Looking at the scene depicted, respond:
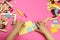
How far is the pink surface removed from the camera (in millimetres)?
1082

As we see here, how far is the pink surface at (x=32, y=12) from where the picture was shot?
3.55 feet

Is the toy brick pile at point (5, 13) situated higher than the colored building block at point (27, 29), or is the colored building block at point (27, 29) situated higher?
the toy brick pile at point (5, 13)

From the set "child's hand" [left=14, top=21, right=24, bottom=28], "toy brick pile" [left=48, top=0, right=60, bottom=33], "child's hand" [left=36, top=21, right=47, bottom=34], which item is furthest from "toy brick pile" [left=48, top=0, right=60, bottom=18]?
"child's hand" [left=14, top=21, right=24, bottom=28]

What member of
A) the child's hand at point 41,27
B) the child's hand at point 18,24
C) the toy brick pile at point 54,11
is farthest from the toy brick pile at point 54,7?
the child's hand at point 18,24

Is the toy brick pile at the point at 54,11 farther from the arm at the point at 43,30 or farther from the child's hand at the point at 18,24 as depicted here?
the child's hand at the point at 18,24

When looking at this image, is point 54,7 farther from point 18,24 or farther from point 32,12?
point 18,24

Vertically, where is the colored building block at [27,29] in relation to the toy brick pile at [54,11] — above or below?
below

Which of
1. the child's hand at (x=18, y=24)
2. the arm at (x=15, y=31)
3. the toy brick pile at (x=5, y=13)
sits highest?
the toy brick pile at (x=5, y=13)

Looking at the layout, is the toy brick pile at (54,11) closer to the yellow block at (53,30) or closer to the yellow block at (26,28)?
the yellow block at (53,30)

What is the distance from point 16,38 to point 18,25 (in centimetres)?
8

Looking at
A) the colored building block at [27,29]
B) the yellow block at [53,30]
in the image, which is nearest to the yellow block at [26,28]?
the colored building block at [27,29]

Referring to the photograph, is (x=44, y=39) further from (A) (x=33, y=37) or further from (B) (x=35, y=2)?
(B) (x=35, y=2)

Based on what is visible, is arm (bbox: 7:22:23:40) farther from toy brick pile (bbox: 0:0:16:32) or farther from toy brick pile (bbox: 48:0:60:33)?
toy brick pile (bbox: 48:0:60:33)

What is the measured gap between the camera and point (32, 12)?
3.77 feet
